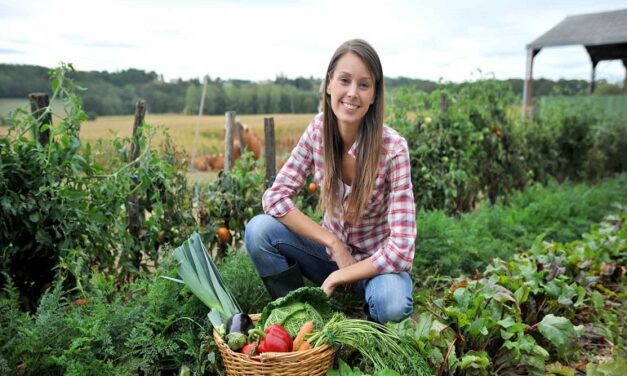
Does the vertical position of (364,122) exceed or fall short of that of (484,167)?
it exceeds it

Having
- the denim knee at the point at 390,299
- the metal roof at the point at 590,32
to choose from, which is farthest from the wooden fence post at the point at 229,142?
the metal roof at the point at 590,32

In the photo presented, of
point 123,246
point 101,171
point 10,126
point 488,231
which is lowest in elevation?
point 488,231

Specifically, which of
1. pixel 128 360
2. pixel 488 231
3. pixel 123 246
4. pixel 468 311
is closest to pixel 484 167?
pixel 488 231

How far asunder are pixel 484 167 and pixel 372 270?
3803mm

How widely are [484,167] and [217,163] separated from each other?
13.7ft

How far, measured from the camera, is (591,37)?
11.4 meters

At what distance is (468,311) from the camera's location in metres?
2.55

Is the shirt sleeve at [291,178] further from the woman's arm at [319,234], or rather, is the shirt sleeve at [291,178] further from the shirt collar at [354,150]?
the shirt collar at [354,150]

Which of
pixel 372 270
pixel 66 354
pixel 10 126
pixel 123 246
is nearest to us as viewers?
pixel 66 354

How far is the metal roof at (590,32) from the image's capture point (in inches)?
440

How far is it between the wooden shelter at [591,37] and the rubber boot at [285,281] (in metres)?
9.45

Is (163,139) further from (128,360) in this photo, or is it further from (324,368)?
(324,368)

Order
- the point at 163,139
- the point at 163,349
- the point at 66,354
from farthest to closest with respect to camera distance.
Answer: the point at 163,139, the point at 163,349, the point at 66,354

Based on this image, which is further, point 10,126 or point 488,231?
point 488,231
